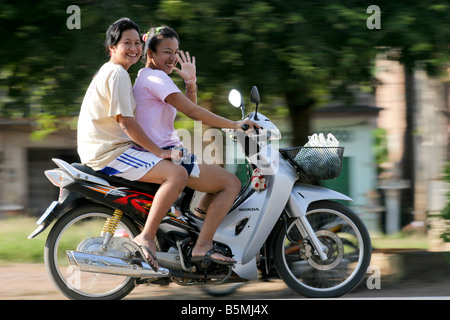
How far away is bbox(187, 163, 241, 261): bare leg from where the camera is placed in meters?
4.34

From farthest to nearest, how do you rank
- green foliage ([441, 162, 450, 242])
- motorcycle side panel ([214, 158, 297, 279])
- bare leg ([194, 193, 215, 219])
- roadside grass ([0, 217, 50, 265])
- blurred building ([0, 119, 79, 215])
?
blurred building ([0, 119, 79, 215]) < roadside grass ([0, 217, 50, 265]) < green foliage ([441, 162, 450, 242]) < bare leg ([194, 193, 215, 219]) < motorcycle side panel ([214, 158, 297, 279])

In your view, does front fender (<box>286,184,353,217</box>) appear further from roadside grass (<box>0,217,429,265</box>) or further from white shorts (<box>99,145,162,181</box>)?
roadside grass (<box>0,217,429,265</box>)

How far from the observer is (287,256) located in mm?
4613

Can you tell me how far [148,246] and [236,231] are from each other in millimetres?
694

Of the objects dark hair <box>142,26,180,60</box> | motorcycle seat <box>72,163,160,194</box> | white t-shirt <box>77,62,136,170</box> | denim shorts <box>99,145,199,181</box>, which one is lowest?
motorcycle seat <box>72,163,160,194</box>

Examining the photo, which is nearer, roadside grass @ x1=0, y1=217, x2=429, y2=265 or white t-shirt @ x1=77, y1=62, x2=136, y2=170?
white t-shirt @ x1=77, y1=62, x2=136, y2=170

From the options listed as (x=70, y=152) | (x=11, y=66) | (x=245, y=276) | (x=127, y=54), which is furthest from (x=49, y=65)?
(x=70, y=152)

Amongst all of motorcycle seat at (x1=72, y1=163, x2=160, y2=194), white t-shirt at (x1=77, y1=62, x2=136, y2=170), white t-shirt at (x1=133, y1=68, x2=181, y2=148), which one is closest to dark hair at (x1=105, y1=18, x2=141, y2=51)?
white t-shirt at (x1=77, y1=62, x2=136, y2=170)

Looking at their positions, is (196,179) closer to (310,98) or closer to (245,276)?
(245,276)

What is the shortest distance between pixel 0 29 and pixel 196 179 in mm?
2612

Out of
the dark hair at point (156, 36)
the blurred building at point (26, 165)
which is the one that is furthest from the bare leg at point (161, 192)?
the blurred building at point (26, 165)

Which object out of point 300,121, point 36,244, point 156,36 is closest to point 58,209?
point 156,36

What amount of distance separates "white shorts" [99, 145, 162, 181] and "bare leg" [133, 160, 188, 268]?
0.13ft

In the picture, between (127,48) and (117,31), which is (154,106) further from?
(117,31)
